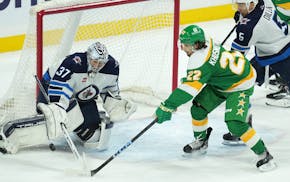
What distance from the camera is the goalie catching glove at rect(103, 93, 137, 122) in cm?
631

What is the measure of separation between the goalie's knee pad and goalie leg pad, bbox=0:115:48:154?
29cm

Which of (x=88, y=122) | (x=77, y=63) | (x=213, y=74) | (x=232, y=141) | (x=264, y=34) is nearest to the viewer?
(x=213, y=74)

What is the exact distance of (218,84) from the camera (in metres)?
5.82

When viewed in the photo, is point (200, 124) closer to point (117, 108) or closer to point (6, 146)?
point (117, 108)

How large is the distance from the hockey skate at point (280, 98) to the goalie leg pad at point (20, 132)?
1.92 meters

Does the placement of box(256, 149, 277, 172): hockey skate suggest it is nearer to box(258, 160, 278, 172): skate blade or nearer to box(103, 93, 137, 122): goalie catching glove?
box(258, 160, 278, 172): skate blade

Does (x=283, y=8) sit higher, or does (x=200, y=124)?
(x=283, y=8)

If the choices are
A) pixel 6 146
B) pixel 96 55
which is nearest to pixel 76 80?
pixel 96 55

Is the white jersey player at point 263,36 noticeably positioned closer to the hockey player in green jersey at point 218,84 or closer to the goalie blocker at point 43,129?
the hockey player in green jersey at point 218,84

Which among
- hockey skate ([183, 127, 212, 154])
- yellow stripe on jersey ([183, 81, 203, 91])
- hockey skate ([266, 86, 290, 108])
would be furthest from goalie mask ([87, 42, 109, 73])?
hockey skate ([266, 86, 290, 108])

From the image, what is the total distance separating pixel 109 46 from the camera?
6.99 m

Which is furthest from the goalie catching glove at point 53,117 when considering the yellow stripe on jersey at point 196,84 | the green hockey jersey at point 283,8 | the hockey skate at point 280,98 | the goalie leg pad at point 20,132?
the green hockey jersey at point 283,8

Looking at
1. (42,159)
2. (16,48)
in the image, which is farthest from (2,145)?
(16,48)

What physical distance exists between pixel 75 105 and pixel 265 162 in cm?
118
